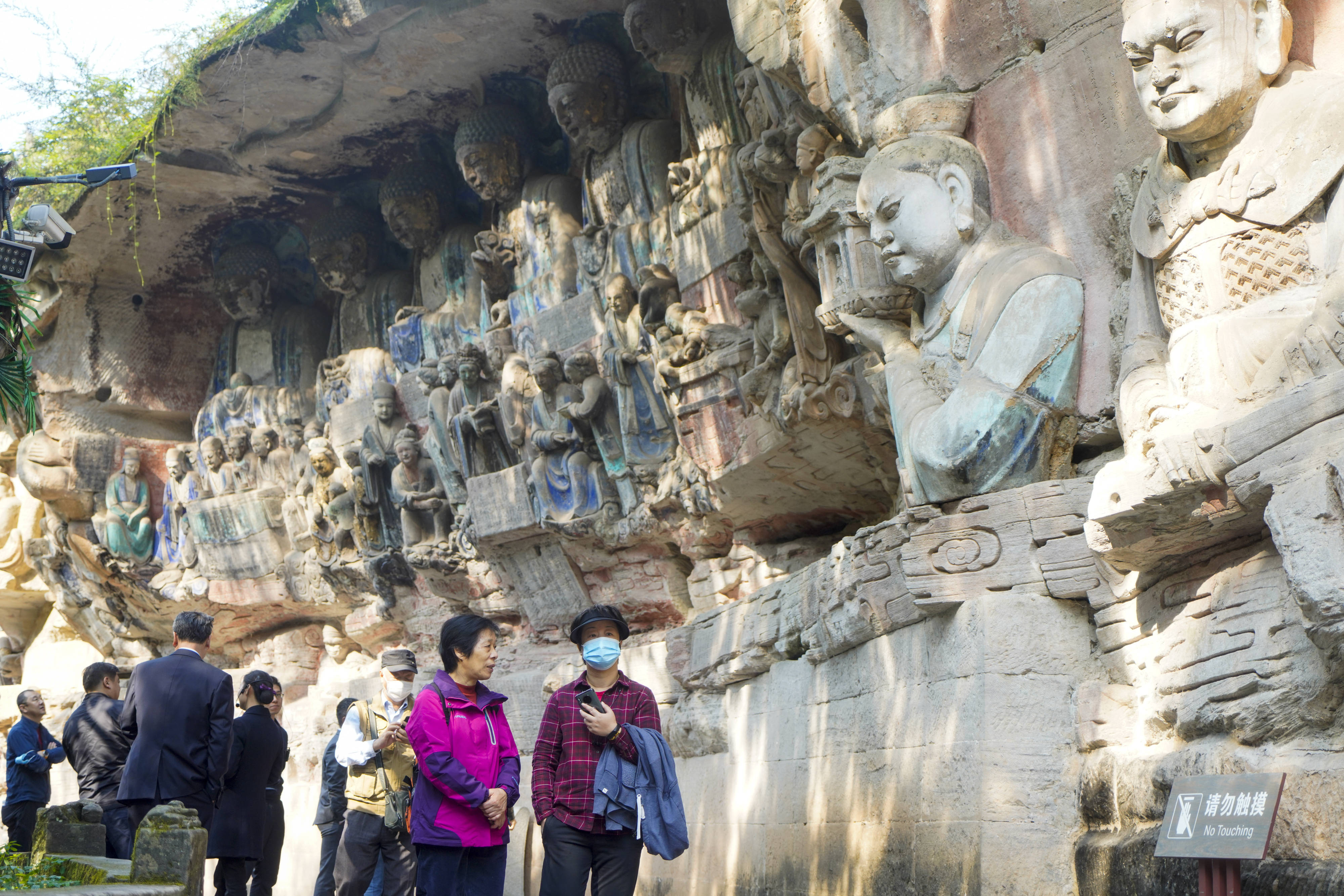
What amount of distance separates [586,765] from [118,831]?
251cm

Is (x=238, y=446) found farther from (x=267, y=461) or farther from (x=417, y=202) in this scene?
(x=417, y=202)

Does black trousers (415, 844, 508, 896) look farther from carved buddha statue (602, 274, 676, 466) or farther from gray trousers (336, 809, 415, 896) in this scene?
carved buddha statue (602, 274, 676, 466)

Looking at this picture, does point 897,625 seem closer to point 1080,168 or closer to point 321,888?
point 1080,168

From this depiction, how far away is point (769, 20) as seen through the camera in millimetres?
6312

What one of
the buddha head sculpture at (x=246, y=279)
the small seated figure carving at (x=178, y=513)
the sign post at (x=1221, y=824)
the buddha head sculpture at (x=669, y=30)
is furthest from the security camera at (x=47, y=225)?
the small seated figure carving at (x=178, y=513)

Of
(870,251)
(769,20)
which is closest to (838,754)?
(870,251)

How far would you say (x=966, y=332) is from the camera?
195 inches

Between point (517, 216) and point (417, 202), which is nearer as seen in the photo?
point (517, 216)

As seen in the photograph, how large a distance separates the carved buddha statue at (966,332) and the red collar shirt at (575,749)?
4.35 ft

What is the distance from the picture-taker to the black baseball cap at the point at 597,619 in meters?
4.40

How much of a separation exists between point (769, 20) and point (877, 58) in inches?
30.9

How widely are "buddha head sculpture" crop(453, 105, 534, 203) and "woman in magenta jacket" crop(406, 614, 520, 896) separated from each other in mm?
8324

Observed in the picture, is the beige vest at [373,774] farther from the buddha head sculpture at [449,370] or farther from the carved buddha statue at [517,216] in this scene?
the buddha head sculpture at [449,370]

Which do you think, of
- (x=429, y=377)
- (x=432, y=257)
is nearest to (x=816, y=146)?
(x=429, y=377)
